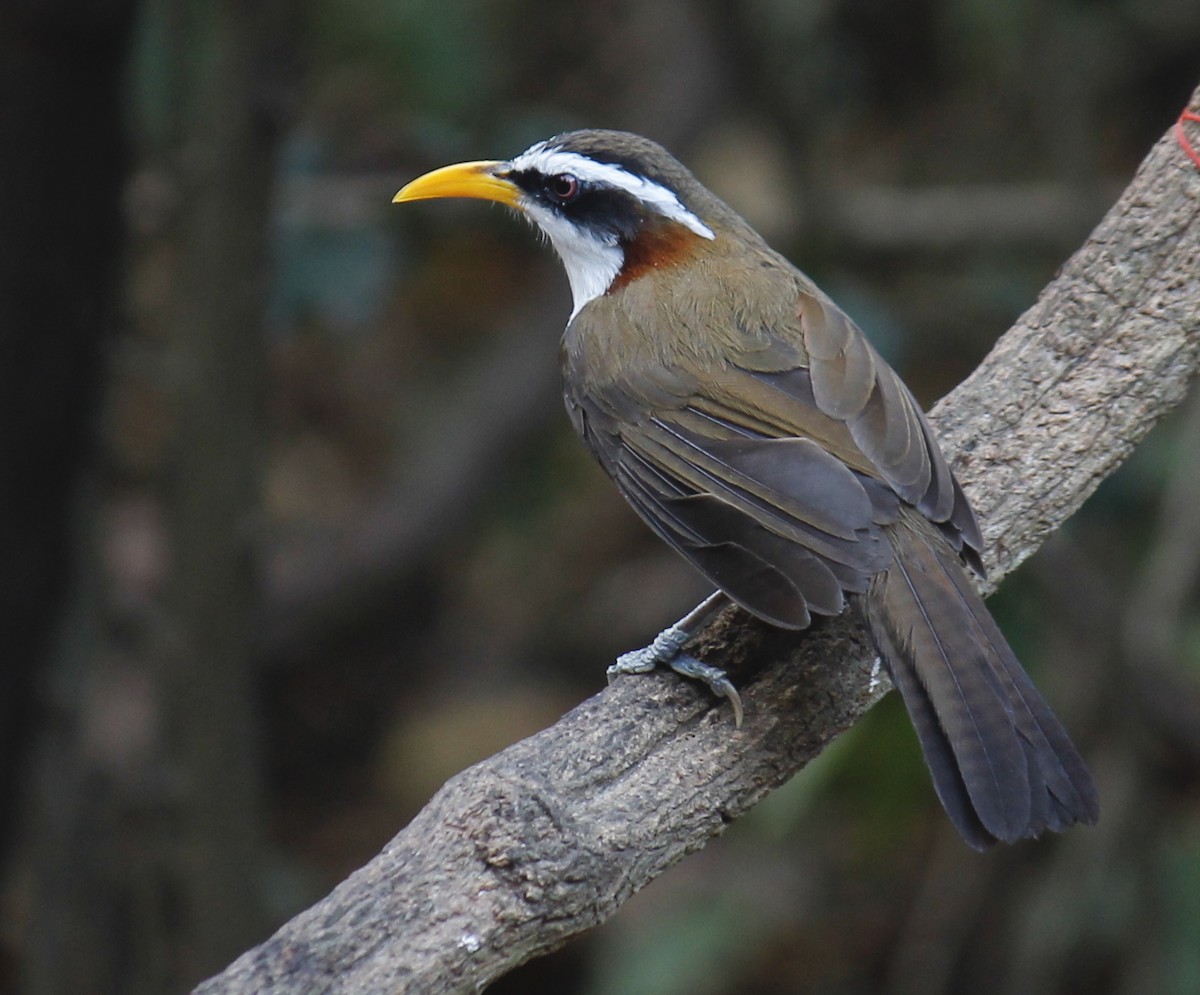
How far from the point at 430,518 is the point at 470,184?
7.40ft

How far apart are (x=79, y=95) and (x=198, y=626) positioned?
1.59 m

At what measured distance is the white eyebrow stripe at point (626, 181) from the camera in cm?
420

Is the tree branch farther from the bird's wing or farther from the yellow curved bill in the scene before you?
the yellow curved bill

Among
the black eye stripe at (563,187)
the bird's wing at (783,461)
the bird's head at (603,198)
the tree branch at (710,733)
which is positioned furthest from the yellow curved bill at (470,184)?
the tree branch at (710,733)

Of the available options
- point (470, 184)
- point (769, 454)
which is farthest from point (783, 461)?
point (470, 184)

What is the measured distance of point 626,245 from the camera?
4.24 m

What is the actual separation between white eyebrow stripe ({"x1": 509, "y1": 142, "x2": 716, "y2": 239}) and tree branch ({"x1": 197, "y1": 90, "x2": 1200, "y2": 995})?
89 centimetres

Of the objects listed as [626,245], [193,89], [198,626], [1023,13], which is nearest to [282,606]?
[198,626]

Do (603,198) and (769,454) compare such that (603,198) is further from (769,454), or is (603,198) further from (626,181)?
(769,454)

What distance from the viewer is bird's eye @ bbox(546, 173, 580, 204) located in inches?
Answer: 168

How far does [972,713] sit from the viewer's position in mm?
2988

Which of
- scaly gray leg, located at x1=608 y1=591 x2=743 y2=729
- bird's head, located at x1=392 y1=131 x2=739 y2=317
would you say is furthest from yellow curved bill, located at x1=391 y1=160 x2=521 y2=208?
scaly gray leg, located at x1=608 y1=591 x2=743 y2=729

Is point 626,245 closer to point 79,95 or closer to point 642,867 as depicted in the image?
point 79,95

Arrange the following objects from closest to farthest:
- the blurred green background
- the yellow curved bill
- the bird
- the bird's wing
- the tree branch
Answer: the tree branch
the bird
the bird's wing
the yellow curved bill
the blurred green background
